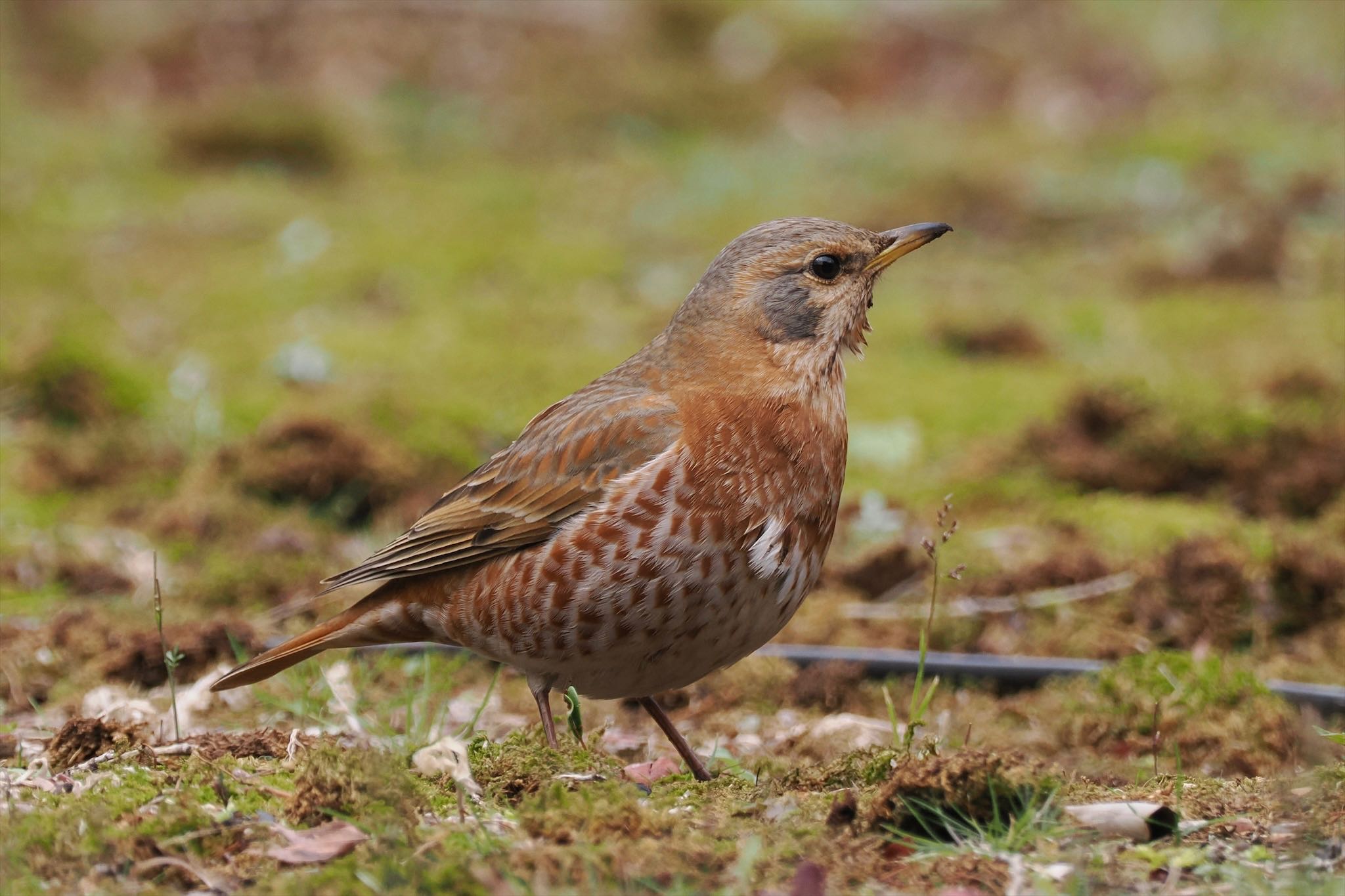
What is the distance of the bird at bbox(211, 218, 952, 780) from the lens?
475 centimetres

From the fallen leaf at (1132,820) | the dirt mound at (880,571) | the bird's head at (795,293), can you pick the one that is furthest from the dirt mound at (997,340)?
the fallen leaf at (1132,820)

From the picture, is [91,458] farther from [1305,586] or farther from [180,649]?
[1305,586]

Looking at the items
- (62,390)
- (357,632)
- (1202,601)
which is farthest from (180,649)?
(1202,601)

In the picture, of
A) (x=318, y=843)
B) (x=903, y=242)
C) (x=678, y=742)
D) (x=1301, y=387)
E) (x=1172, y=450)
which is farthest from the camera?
(x=1301, y=387)

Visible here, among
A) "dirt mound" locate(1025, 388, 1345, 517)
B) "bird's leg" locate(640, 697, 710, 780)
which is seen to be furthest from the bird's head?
"dirt mound" locate(1025, 388, 1345, 517)

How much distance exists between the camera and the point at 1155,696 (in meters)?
5.42

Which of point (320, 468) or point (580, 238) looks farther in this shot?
point (580, 238)

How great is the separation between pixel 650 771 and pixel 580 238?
9.39 meters

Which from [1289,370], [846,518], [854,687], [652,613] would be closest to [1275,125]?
[1289,370]

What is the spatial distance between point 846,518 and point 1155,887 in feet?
15.2

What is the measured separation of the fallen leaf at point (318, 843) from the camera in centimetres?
351

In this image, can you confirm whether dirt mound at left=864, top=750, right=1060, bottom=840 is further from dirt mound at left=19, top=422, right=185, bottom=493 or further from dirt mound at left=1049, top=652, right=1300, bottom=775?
dirt mound at left=19, top=422, right=185, bottom=493

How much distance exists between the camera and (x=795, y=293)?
5426 mm

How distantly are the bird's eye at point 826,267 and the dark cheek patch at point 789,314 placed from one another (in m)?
0.07
